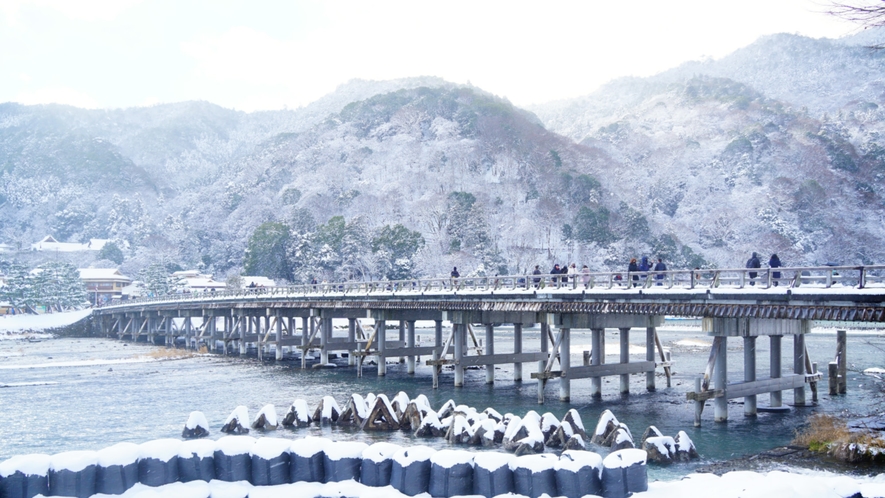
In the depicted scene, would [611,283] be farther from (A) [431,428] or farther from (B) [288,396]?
(B) [288,396]

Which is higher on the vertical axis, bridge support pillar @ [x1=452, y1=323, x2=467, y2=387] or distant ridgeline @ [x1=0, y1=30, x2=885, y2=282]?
distant ridgeline @ [x1=0, y1=30, x2=885, y2=282]

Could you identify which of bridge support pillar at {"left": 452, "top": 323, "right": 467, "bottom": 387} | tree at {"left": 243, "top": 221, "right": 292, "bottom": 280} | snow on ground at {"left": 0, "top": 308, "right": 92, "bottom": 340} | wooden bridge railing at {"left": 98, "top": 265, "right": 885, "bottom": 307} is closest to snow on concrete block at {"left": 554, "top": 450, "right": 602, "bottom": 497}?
wooden bridge railing at {"left": 98, "top": 265, "right": 885, "bottom": 307}

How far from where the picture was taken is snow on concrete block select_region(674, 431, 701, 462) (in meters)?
18.6

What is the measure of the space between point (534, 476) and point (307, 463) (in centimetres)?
406

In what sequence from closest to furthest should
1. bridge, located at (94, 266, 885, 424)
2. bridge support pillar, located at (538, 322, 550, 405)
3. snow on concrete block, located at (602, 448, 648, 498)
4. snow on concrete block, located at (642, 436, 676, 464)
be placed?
snow on concrete block, located at (602, 448, 648, 498), snow on concrete block, located at (642, 436, 676, 464), bridge, located at (94, 266, 885, 424), bridge support pillar, located at (538, 322, 550, 405)

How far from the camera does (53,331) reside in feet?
284

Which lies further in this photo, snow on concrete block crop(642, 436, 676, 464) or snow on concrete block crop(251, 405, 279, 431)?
snow on concrete block crop(251, 405, 279, 431)

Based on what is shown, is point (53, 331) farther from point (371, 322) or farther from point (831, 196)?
point (831, 196)

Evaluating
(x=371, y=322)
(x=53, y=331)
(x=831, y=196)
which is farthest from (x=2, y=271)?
(x=831, y=196)

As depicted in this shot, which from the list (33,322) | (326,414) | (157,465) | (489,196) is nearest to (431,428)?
(326,414)

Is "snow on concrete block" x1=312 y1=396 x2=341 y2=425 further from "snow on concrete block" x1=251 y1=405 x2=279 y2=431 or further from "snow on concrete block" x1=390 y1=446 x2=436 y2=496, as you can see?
"snow on concrete block" x1=390 y1=446 x2=436 y2=496

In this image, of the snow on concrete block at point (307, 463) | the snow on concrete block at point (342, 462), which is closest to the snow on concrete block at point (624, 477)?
the snow on concrete block at point (342, 462)

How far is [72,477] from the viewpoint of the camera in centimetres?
1268

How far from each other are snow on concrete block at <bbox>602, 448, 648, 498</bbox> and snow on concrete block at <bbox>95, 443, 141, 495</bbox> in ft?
26.4
